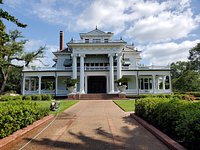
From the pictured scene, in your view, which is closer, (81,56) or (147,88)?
(81,56)

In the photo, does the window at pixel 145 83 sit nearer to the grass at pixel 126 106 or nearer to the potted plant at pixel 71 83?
the potted plant at pixel 71 83

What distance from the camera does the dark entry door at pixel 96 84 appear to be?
1571 inches

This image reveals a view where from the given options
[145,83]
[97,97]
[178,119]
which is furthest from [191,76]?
[178,119]

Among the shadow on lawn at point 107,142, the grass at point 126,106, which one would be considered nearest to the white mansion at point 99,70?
the grass at point 126,106

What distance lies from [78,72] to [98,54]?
488 cm

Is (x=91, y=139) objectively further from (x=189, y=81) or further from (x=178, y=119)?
(x=189, y=81)

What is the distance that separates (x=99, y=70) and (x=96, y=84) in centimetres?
312

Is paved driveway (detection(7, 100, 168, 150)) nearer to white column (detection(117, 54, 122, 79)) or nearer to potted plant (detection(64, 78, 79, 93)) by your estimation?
potted plant (detection(64, 78, 79, 93))

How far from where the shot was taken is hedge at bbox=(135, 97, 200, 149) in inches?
203

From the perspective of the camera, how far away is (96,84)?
4016cm

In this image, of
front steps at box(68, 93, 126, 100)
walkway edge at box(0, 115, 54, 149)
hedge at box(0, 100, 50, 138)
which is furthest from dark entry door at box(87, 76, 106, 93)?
walkway edge at box(0, 115, 54, 149)

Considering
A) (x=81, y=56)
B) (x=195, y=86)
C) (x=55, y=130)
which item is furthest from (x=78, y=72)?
(x=195, y=86)

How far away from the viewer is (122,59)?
4116 centimetres

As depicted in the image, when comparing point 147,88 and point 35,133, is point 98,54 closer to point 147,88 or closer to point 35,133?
point 147,88
